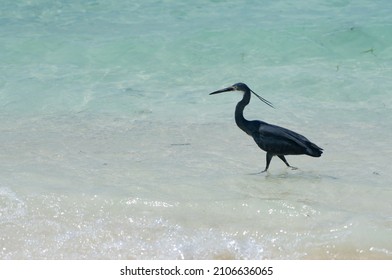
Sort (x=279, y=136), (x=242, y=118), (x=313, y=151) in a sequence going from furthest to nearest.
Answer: (x=242, y=118) → (x=279, y=136) → (x=313, y=151)

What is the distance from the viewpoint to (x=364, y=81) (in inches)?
349

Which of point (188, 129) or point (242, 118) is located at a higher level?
point (242, 118)

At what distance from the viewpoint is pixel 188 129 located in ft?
24.8

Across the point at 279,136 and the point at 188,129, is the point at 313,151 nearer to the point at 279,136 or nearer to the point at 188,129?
the point at 279,136

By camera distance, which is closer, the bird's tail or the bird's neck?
the bird's tail

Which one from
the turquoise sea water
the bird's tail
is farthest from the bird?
the turquoise sea water

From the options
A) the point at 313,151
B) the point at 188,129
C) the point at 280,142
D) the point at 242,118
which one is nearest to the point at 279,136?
the point at 280,142

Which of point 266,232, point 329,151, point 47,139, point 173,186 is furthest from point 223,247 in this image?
point 47,139

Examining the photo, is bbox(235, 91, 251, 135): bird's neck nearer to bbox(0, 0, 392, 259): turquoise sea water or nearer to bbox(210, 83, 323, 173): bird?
bbox(210, 83, 323, 173): bird

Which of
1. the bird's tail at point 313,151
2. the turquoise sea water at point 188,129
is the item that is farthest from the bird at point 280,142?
the turquoise sea water at point 188,129

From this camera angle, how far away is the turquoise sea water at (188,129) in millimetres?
4812

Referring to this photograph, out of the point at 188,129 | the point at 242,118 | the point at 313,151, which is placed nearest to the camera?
the point at 313,151

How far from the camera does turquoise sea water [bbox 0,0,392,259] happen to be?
15.8ft

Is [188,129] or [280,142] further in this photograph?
[188,129]
